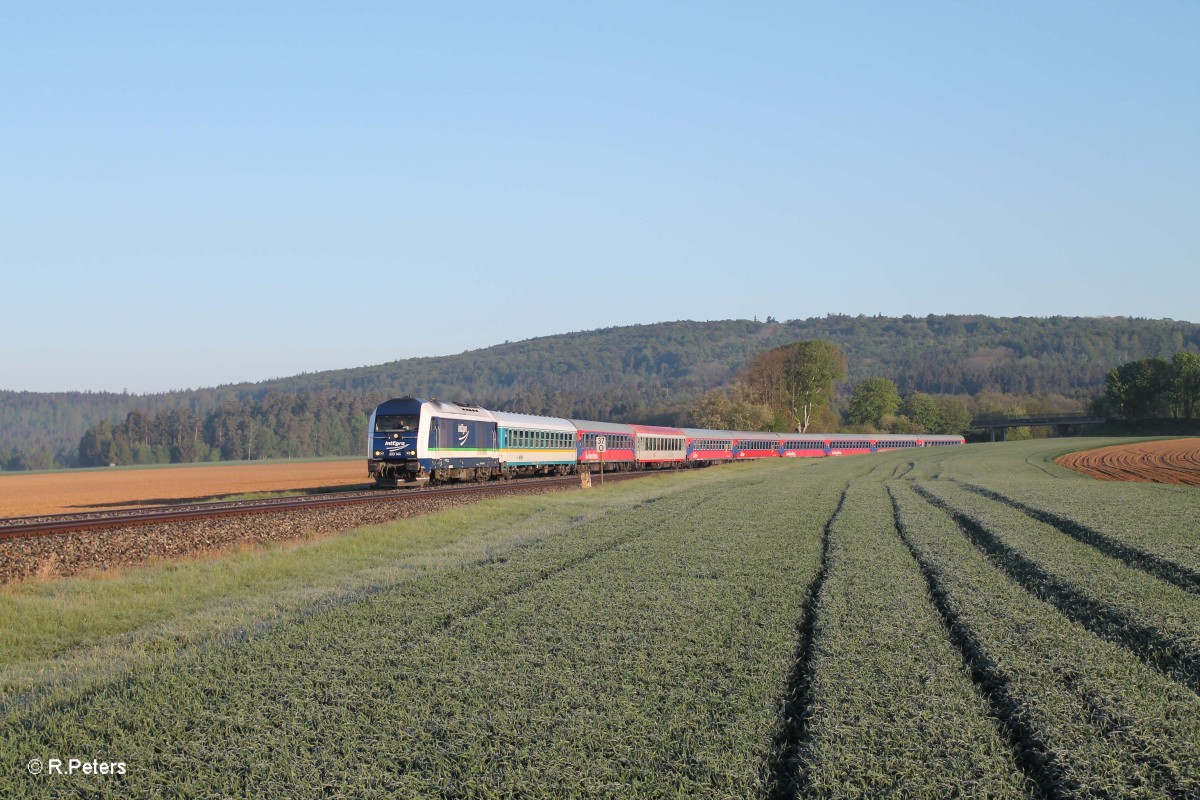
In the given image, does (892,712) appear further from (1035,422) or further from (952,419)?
(952,419)

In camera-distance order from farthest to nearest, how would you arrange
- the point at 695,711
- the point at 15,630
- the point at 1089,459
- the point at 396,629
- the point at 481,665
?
the point at 1089,459, the point at 15,630, the point at 396,629, the point at 481,665, the point at 695,711

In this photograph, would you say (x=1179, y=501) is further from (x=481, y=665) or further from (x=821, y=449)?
(x=821, y=449)

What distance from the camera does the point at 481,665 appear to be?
8.32 metres

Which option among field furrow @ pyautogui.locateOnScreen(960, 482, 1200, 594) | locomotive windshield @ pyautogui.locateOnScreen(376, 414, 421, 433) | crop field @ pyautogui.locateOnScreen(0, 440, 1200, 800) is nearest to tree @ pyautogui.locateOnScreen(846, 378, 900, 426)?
locomotive windshield @ pyautogui.locateOnScreen(376, 414, 421, 433)

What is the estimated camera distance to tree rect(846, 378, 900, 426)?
144875 mm

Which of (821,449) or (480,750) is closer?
(480,750)

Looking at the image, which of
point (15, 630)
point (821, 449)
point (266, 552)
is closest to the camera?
point (15, 630)

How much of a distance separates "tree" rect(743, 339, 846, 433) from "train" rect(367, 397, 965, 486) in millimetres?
37295

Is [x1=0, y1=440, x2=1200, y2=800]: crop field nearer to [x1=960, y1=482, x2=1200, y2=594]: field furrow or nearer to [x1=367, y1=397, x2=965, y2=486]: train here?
[x1=960, y1=482, x2=1200, y2=594]: field furrow

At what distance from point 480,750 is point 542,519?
18605mm

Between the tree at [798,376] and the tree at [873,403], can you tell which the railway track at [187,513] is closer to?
the tree at [798,376]

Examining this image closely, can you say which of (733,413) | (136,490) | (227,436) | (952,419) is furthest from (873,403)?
(227,436)

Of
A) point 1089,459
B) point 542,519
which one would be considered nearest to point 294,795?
point 542,519

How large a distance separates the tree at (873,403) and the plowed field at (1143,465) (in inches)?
2426
